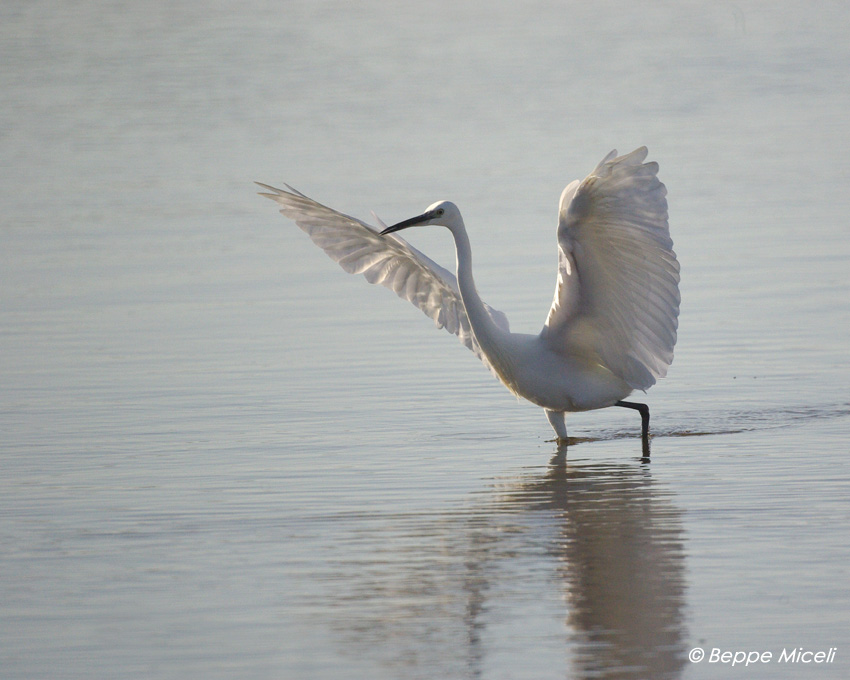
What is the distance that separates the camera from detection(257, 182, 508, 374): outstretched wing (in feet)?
38.5

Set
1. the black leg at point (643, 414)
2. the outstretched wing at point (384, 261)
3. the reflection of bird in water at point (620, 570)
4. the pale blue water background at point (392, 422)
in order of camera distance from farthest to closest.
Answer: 1. the outstretched wing at point (384, 261)
2. the black leg at point (643, 414)
3. the pale blue water background at point (392, 422)
4. the reflection of bird in water at point (620, 570)

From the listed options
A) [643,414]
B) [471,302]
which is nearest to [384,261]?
[471,302]

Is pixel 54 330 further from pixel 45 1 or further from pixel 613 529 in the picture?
pixel 45 1

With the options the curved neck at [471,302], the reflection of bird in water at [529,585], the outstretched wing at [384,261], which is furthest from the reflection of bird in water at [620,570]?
the outstretched wing at [384,261]

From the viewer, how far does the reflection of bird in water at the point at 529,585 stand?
22.0ft

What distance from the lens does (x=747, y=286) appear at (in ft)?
50.1

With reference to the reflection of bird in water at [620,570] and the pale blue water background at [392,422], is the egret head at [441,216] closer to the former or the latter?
the pale blue water background at [392,422]

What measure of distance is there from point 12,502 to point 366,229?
11.2 ft

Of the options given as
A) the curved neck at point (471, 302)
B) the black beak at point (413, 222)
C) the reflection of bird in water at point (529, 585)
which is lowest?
the reflection of bird in water at point (529, 585)

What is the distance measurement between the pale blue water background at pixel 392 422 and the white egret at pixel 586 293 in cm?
49

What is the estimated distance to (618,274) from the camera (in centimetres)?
1027

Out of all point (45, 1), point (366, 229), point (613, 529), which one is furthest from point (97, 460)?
point (45, 1)

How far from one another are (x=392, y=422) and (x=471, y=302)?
1.18 m

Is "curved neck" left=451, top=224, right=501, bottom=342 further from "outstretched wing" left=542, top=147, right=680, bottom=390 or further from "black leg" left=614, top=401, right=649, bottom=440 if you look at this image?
"black leg" left=614, top=401, right=649, bottom=440
